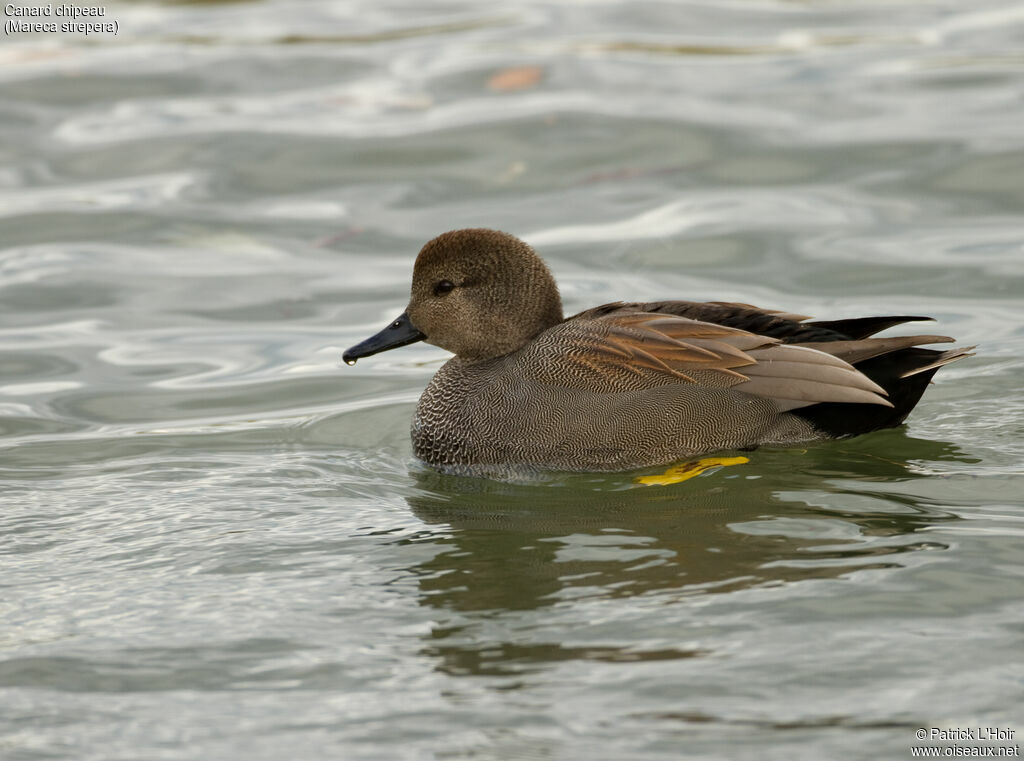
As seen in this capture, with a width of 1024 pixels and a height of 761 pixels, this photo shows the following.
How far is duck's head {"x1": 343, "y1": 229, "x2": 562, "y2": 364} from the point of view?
704 centimetres

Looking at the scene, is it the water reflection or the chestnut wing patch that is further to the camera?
the chestnut wing patch

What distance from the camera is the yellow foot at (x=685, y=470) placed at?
653 centimetres

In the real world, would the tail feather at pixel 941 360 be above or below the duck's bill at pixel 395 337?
below

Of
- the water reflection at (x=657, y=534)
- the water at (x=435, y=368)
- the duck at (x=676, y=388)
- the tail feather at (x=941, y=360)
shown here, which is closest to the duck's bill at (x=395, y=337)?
the duck at (x=676, y=388)

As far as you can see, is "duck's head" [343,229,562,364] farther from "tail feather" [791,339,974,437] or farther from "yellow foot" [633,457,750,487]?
"tail feather" [791,339,974,437]

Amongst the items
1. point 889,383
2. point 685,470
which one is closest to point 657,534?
point 685,470

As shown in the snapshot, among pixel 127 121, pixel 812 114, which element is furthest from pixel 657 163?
pixel 127 121

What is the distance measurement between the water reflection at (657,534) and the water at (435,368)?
0.03 metres

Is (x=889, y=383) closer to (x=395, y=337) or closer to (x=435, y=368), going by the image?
(x=395, y=337)

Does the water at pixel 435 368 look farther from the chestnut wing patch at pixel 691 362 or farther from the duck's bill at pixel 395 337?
the duck's bill at pixel 395 337

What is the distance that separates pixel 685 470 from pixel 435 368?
2.65 m

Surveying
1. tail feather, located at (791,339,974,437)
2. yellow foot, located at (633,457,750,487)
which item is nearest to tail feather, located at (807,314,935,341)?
tail feather, located at (791,339,974,437)

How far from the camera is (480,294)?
7059mm

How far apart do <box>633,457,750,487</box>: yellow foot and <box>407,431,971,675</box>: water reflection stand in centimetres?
6
